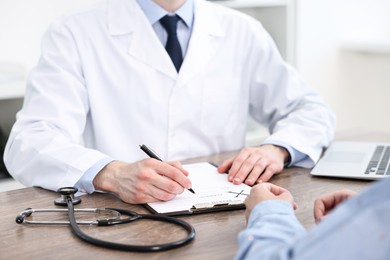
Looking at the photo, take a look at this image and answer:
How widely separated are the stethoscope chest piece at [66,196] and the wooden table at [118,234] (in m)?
0.02

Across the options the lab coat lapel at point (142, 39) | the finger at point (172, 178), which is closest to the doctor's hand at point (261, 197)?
the finger at point (172, 178)

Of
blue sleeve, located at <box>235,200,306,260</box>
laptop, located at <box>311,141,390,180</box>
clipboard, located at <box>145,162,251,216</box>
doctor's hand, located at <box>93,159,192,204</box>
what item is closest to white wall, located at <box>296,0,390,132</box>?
laptop, located at <box>311,141,390,180</box>

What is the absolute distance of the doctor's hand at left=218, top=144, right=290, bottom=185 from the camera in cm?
144

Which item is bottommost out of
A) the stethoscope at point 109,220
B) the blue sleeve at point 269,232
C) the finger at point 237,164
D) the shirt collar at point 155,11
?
the finger at point 237,164

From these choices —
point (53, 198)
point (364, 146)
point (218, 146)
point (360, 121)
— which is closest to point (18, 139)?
point (53, 198)

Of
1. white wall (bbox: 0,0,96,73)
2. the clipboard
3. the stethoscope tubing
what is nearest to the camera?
the stethoscope tubing

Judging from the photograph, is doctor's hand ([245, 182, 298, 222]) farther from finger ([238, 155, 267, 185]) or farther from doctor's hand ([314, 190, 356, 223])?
finger ([238, 155, 267, 185])

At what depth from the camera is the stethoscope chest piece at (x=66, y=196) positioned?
1.28m

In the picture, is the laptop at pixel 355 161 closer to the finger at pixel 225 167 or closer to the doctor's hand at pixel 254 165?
the doctor's hand at pixel 254 165

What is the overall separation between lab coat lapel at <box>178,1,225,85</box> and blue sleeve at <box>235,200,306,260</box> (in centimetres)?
86

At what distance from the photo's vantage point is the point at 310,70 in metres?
3.45

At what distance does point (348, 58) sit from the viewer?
3.57 meters

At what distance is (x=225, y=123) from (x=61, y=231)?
0.90 meters

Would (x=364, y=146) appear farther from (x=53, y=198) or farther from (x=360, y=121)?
(x=360, y=121)
